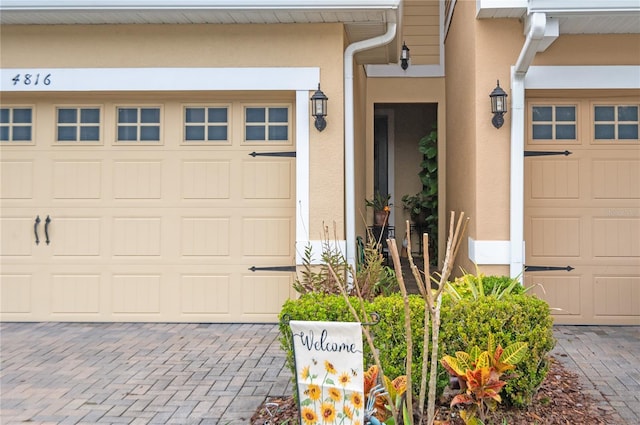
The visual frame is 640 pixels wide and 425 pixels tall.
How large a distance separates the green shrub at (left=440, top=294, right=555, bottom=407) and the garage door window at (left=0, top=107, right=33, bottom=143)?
511 cm

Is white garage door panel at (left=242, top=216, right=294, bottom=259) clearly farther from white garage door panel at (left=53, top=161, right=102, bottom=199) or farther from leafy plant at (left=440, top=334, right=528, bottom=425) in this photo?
leafy plant at (left=440, top=334, right=528, bottom=425)

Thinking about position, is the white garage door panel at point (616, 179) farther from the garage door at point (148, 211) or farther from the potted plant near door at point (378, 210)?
the potted plant near door at point (378, 210)

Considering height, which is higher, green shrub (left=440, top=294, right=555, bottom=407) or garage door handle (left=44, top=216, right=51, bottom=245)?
garage door handle (left=44, top=216, right=51, bottom=245)

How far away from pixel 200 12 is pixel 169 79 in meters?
0.78

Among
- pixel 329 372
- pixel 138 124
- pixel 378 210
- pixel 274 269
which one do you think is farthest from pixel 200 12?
pixel 378 210

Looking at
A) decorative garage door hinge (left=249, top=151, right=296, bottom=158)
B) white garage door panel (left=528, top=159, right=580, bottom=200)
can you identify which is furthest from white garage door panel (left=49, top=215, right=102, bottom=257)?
white garage door panel (left=528, top=159, right=580, bottom=200)

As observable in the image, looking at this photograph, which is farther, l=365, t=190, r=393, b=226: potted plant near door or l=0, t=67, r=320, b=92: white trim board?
l=365, t=190, r=393, b=226: potted plant near door

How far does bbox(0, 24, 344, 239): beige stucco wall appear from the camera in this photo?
18.7 ft

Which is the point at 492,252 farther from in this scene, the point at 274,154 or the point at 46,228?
the point at 46,228

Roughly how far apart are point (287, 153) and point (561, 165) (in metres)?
2.97

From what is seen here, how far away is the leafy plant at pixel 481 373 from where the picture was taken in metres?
3.06

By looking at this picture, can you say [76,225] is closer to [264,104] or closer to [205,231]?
[205,231]

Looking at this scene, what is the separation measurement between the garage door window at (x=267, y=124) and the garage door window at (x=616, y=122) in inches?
133

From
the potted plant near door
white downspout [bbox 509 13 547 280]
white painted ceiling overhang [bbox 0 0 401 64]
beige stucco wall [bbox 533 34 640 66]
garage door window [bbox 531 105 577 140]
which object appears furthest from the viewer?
the potted plant near door
